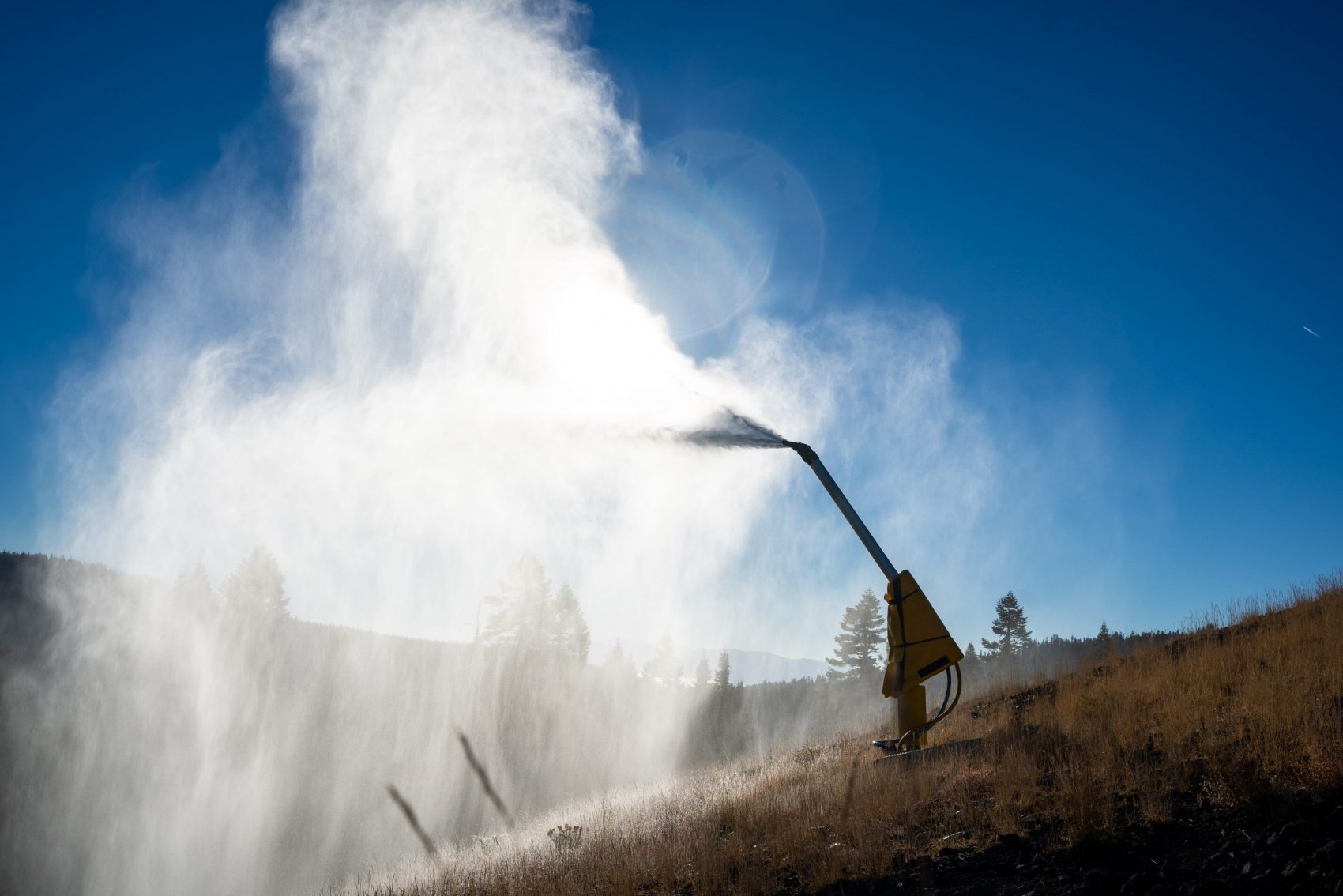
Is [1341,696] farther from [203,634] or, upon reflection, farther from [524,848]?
[203,634]

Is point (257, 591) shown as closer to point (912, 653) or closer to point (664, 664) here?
point (664, 664)

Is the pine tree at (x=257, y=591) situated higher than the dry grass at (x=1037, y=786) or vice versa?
the pine tree at (x=257, y=591)

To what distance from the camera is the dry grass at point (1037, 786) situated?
245 inches

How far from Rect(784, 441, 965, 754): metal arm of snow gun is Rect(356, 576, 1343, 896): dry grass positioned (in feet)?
3.53

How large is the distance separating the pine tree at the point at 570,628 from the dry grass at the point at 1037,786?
44469mm

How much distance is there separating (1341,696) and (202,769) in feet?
155

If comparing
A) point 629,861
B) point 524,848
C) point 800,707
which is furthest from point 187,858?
point 800,707

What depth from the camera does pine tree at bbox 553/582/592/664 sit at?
56219 millimetres

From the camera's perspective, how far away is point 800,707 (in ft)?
212

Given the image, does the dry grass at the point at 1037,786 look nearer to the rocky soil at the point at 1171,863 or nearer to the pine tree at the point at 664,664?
the rocky soil at the point at 1171,863

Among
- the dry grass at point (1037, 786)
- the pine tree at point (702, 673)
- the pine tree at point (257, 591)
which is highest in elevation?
the pine tree at point (257, 591)

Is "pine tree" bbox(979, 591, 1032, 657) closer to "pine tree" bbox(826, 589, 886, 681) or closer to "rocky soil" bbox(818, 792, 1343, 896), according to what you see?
"pine tree" bbox(826, 589, 886, 681)

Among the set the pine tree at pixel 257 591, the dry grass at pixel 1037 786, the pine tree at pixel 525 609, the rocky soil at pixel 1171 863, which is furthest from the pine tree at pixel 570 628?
the rocky soil at pixel 1171 863

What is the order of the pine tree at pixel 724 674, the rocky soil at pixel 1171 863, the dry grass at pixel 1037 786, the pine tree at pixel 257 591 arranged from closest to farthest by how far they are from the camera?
1. the rocky soil at pixel 1171 863
2. the dry grass at pixel 1037 786
3. the pine tree at pixel 257 591
4. the pine tree at pixel 724 674
